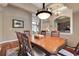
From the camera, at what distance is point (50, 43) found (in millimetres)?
1420

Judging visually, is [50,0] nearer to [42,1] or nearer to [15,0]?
[42,1]

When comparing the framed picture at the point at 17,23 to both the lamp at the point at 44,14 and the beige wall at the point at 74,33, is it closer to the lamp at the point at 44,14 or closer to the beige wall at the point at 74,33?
the lamp at the point at 44,14

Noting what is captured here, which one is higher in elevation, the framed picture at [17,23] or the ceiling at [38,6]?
the ceiling at [38,6]

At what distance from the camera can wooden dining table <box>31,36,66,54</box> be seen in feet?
4.32

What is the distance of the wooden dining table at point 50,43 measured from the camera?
4.32 feet

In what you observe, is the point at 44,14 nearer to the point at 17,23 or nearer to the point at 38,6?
the point at 38,6

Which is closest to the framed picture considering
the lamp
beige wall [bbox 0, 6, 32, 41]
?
beige wall [bbox 0, 6, 32, 41]

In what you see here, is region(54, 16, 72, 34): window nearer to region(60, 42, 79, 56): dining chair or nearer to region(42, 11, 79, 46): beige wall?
region(42, 11, 79, 46): beige wall

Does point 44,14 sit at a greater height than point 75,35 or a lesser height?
greater

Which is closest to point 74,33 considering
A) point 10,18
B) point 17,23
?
point 17,23

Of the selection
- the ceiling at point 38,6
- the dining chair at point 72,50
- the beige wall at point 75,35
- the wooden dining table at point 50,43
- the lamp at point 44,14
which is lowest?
the dining chair at point 72,50

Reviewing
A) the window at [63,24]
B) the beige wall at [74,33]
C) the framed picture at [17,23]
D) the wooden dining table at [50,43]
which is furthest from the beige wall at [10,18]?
the beige wall at [74,33]

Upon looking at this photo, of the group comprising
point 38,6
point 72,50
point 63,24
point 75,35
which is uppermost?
point 38,6

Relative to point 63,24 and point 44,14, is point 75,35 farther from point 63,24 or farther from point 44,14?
point 44,14
